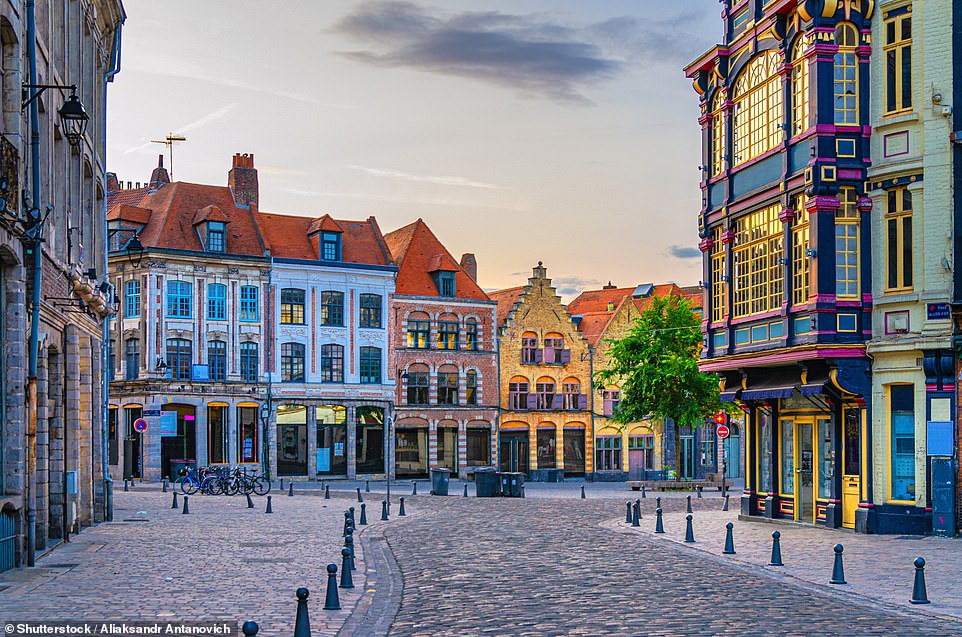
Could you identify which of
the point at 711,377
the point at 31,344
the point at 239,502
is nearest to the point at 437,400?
the point at 711,377

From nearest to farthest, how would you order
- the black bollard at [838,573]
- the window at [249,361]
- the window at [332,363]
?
the black bollard at [838,573] → the window at [249,361] → the window at [332,363]

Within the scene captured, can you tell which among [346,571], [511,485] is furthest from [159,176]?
[346,571]

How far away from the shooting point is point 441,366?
60.5 metres

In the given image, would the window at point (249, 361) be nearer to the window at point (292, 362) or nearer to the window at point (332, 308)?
the window at point (292, 362)

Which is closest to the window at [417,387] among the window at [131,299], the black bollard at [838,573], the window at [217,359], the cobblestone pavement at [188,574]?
the window at [217,359]

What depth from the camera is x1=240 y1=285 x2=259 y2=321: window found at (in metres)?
54.8

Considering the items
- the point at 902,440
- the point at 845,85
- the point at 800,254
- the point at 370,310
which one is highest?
the point at 845,85

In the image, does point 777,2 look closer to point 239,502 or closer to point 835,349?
point 835,349

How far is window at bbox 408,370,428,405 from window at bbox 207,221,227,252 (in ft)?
38.6

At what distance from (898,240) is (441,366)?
38503mm

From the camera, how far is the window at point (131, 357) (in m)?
52.5

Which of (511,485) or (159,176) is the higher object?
(159,176)

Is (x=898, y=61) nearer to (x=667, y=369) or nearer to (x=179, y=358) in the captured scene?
(x=667, y=369)

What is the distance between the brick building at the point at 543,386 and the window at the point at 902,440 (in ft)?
128
